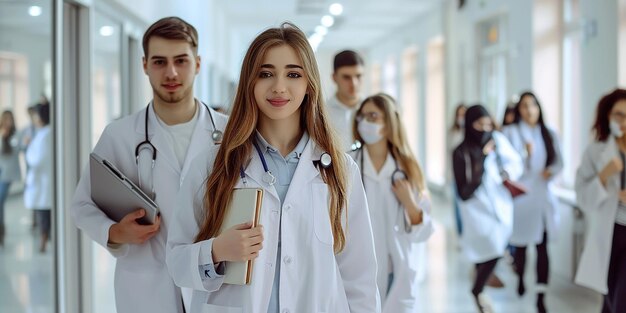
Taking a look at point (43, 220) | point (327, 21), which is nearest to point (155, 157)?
point (43, 220)

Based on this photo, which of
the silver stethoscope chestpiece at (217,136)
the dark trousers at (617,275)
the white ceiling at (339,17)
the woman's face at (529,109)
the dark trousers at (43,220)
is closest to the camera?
the silver stethoscope chestpiece at (217,136)

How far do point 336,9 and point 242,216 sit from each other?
12.6m

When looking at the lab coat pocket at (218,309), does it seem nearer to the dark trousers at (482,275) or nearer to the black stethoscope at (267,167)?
the black stethoscope at (267,167)

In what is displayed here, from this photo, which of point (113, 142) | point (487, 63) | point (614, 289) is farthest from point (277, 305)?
point (487, 63)

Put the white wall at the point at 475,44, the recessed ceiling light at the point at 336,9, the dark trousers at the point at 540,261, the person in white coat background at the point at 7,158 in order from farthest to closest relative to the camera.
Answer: the recessed ceiling light at the point at 336,9
the white wall at the point at 475,44
the dark trousers at the point at 540,261
the person in white coat background at the point at 7,158

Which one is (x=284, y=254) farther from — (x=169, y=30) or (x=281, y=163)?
(x=169, y=30)

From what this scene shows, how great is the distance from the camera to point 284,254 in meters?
1.93

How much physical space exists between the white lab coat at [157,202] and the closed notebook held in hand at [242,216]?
716 millimetres

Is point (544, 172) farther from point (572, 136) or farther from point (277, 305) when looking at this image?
point (277, 305)

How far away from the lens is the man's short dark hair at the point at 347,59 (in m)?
4.08

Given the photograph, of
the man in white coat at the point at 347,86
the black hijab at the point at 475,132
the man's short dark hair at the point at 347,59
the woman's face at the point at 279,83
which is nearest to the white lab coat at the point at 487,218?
the black hijab at the point at 475,132

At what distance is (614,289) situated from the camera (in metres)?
4.25

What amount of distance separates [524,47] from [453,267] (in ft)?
11.0

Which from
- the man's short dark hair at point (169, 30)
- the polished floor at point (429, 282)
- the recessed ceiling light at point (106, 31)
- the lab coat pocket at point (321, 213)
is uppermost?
the recessed ceiling light at point (106, 31)
